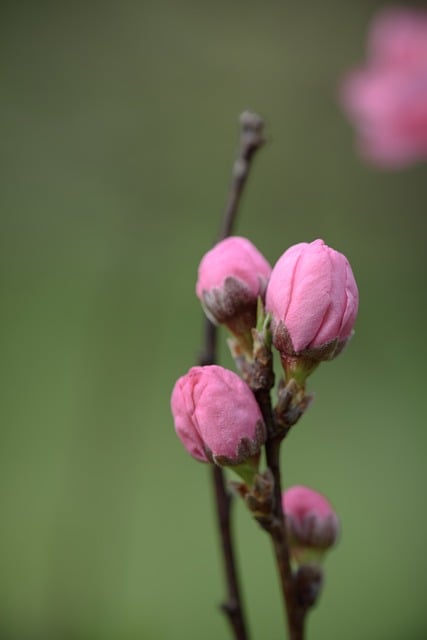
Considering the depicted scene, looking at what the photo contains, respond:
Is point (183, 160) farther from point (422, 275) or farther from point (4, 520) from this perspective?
point (4, 520)

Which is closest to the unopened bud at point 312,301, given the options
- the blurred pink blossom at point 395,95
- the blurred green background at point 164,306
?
the blurred green background at point 164,306

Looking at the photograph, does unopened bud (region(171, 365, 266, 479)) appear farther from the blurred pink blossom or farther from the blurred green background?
the blurred pink blossom

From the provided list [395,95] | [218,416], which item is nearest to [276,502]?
[218,416]

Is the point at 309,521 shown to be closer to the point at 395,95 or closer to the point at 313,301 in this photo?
the point at 313,301

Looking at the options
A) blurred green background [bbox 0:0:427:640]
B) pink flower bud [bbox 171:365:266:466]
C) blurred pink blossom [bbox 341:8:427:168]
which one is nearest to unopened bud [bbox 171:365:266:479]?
pink flower bud [bbox 171:365:266:466]

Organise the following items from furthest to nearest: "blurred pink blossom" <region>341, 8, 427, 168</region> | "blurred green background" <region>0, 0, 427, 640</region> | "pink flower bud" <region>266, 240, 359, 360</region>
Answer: "blurred green background" <region>0, 0, 427, 640</region> < "blurred pink blossom" <region>341, 8, 427, 168</region> < "pink flower bud" <region>266, 240, 359, 360</region>

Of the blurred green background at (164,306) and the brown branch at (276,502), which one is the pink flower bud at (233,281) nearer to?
the brown branch at (276,502)
